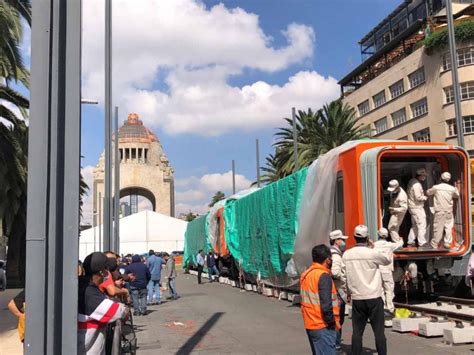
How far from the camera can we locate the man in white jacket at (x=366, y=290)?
6.71 m

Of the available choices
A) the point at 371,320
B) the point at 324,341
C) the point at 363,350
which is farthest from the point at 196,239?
the point at 324,341

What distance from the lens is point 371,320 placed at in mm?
6762

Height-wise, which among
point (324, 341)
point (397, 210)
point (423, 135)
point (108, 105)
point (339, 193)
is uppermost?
point (423, 135)

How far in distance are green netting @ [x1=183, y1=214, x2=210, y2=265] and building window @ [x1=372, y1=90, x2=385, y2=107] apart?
2735 cm

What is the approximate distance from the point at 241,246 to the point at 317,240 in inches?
340

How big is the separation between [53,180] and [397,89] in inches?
2042

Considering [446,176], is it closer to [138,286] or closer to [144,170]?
[138,286]

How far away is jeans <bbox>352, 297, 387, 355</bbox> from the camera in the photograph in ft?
21.7

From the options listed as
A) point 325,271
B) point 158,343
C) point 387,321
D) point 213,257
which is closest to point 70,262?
point 325,271

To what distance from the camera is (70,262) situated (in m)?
3.71

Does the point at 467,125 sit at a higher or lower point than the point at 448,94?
lower

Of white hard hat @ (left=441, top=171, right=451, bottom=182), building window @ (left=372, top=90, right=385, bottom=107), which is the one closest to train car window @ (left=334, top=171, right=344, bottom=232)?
white hard hat @ (left=441, top=171, right=451, bottom=182)

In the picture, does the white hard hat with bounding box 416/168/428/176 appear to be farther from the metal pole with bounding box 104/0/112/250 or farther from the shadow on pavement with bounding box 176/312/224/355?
the metal pole with bounding box 104/0/112/250

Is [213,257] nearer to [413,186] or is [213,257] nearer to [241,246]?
[241,246]
